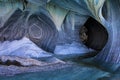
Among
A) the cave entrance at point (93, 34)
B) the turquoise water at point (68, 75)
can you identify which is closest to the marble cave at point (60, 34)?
the cave entrance at point (93, 34)

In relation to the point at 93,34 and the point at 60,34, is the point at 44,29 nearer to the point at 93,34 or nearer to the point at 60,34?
the point at 60,34

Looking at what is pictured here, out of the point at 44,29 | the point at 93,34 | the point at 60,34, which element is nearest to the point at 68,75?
the point at 60,34

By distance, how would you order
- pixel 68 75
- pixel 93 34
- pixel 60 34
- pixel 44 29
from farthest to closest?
1. pixel 93 34
2. pixel 44 29
3. pixel 60 34
4. pixel 68 75

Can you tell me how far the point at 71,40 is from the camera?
33.6 feet

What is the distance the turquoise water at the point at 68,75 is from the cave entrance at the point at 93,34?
12.6 feet

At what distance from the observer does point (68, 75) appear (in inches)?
247

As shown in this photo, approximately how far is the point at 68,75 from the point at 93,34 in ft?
16.4

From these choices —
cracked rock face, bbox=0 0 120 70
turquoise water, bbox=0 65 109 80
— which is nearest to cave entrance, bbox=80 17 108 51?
cracked rock face, bbox=0 0 120 70

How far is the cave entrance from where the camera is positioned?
34.8ft

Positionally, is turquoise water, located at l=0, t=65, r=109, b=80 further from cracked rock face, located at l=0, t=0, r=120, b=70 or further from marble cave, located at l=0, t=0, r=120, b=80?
cracked rock face, located at l=0, t=0, r=120, b=70

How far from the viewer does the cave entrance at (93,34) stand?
10602mm

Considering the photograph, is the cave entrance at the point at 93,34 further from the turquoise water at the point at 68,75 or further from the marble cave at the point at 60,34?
the turquoise water at the point at 68,75

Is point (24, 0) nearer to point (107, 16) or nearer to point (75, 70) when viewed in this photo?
point (107, 16)

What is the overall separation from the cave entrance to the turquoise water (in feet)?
12.6
